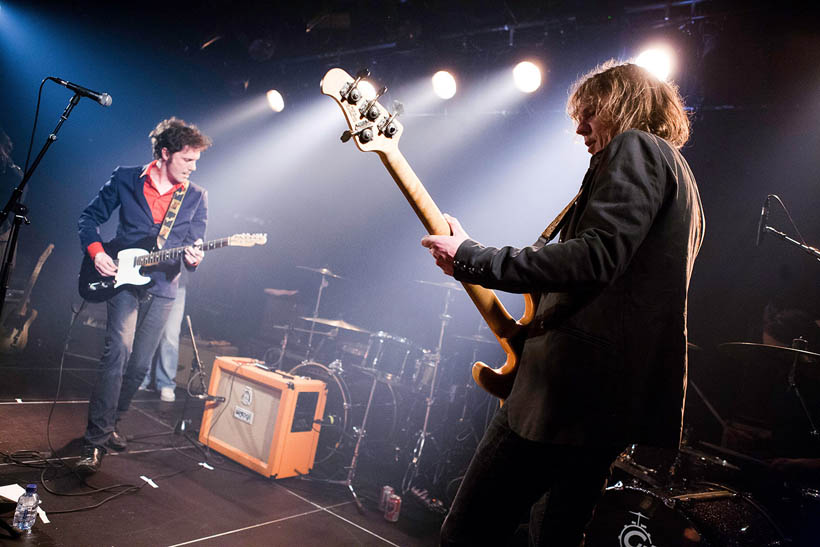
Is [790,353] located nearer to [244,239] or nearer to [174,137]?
[244,239]

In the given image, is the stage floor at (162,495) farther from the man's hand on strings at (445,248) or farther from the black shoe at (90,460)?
the man's hand on strings at (445,248)

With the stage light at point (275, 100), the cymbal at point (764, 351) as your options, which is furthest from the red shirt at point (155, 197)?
the cymbal at point (764, 351)

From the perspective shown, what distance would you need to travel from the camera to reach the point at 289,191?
894 centimetres

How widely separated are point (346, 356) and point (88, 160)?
5.46m

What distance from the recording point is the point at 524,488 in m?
1.37

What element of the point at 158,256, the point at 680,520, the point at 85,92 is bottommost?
the point at 680,520

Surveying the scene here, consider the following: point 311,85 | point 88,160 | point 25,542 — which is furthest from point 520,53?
point 88,160

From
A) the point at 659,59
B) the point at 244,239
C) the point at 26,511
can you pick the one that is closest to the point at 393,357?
the point at 244,239

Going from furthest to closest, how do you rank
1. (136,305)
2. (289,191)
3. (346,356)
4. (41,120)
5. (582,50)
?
(289,191), (41,120), (346,356), (582,50), (136,305)

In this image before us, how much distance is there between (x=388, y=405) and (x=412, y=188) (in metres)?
4.52

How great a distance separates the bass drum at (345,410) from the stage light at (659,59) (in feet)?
13.6

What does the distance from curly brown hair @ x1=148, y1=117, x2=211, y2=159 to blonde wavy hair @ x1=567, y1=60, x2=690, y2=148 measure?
3420mm

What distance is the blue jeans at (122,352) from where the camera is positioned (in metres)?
3.35

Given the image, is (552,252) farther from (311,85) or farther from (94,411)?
Answer: (311,85)
